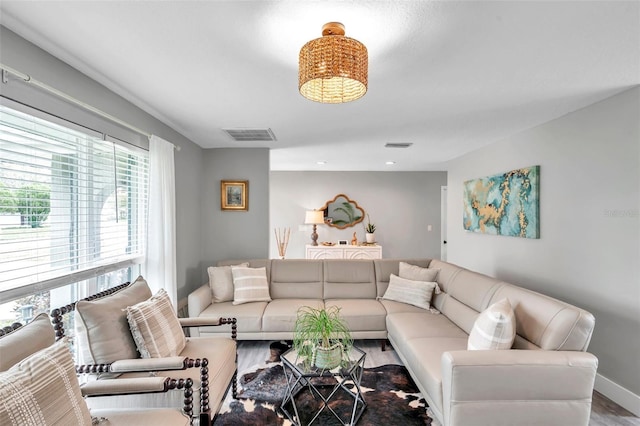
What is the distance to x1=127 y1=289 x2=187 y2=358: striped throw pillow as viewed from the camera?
182 cm

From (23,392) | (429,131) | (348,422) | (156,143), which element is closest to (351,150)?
(429,131)

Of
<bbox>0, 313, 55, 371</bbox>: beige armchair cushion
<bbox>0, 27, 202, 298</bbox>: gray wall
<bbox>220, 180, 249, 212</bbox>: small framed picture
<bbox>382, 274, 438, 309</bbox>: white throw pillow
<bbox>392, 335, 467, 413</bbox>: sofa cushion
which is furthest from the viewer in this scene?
<bbox>220, 180, 249, 212</bbox>: small framed picture

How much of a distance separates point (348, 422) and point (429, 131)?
293 cm

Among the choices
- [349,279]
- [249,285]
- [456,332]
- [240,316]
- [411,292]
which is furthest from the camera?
[349,279]

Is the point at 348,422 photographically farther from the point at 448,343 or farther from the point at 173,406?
the point at 173,406

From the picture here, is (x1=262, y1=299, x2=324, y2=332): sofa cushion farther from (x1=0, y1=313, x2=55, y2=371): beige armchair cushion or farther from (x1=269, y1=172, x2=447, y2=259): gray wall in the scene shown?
(x1=269, y1=172, x2=447, y2=259): gray wall

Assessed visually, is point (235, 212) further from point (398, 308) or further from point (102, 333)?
point (102, 333)

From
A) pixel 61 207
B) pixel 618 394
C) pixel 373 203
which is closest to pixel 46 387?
pixel 61 207

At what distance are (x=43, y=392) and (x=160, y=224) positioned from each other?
2.00m

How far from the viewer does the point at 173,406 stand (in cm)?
175

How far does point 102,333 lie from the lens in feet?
5.69

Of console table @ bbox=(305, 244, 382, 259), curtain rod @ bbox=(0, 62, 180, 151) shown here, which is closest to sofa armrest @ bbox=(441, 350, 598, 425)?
curtain rod @ bbox=(0, 62, 180, 151)

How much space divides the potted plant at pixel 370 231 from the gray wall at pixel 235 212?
9.15ft

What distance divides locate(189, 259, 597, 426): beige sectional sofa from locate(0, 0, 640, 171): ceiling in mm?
1538
